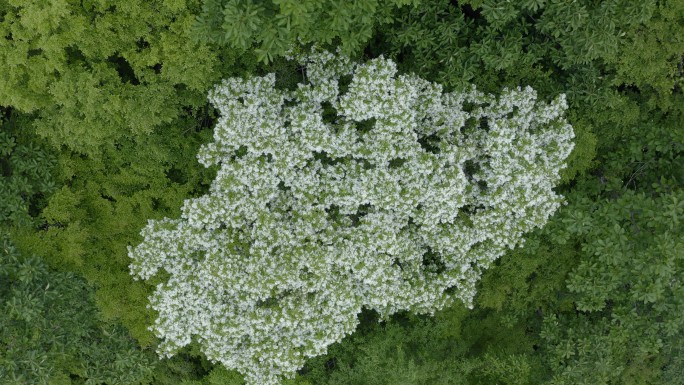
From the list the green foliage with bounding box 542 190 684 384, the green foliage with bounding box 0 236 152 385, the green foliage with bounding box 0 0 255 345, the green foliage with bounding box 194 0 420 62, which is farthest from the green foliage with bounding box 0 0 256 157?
the green foliage with bounding box 542 190 684 384

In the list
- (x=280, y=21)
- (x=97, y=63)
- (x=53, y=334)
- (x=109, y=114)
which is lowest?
(x=53, y=334)

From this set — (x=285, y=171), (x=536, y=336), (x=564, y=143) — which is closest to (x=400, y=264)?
(x=285, y=171)

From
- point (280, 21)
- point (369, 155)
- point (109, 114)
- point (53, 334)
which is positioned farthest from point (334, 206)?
point (53, 334)

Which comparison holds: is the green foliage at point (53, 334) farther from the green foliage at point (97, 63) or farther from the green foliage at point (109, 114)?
the green foliage at point (97, 63)

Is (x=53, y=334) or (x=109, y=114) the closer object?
(x=109, y=114)

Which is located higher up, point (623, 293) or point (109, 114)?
point (109, 114)

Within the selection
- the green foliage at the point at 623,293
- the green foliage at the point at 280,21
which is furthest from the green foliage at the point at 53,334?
the green foliage at the point at 623,293

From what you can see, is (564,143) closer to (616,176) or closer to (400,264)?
(616,176)

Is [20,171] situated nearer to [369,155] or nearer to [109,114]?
[109,114]
